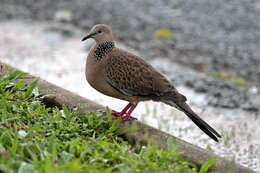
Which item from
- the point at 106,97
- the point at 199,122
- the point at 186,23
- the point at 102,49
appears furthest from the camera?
the point at 186,23

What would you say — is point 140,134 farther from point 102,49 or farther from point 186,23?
point 186,23

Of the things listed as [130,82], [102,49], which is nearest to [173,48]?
[102,49]

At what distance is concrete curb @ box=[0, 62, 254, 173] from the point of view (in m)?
3.72

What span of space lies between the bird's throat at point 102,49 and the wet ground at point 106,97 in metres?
0.79

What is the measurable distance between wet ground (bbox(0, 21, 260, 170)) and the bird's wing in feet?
1.63

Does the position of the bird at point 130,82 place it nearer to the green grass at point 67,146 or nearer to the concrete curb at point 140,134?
the concrete curb at point 140,134

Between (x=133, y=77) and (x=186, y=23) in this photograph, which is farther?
(x=186, y=23)

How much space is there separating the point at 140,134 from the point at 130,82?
616mm

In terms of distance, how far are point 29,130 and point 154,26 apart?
22.3 ft

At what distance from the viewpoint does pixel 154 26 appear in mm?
10227

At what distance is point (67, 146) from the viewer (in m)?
3.60

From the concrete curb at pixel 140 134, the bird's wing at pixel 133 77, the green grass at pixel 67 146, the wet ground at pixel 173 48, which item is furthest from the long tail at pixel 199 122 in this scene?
the wet ground at pixel 173 48

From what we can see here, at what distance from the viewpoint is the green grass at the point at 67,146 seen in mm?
3264

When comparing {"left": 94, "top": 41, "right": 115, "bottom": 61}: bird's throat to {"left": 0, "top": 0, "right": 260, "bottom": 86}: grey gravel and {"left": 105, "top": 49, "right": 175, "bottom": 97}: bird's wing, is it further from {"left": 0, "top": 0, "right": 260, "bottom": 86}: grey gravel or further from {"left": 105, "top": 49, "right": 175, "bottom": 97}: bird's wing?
{"left": 0, "top": 0, "right": 260, "bottom": 86}: grey gravel
